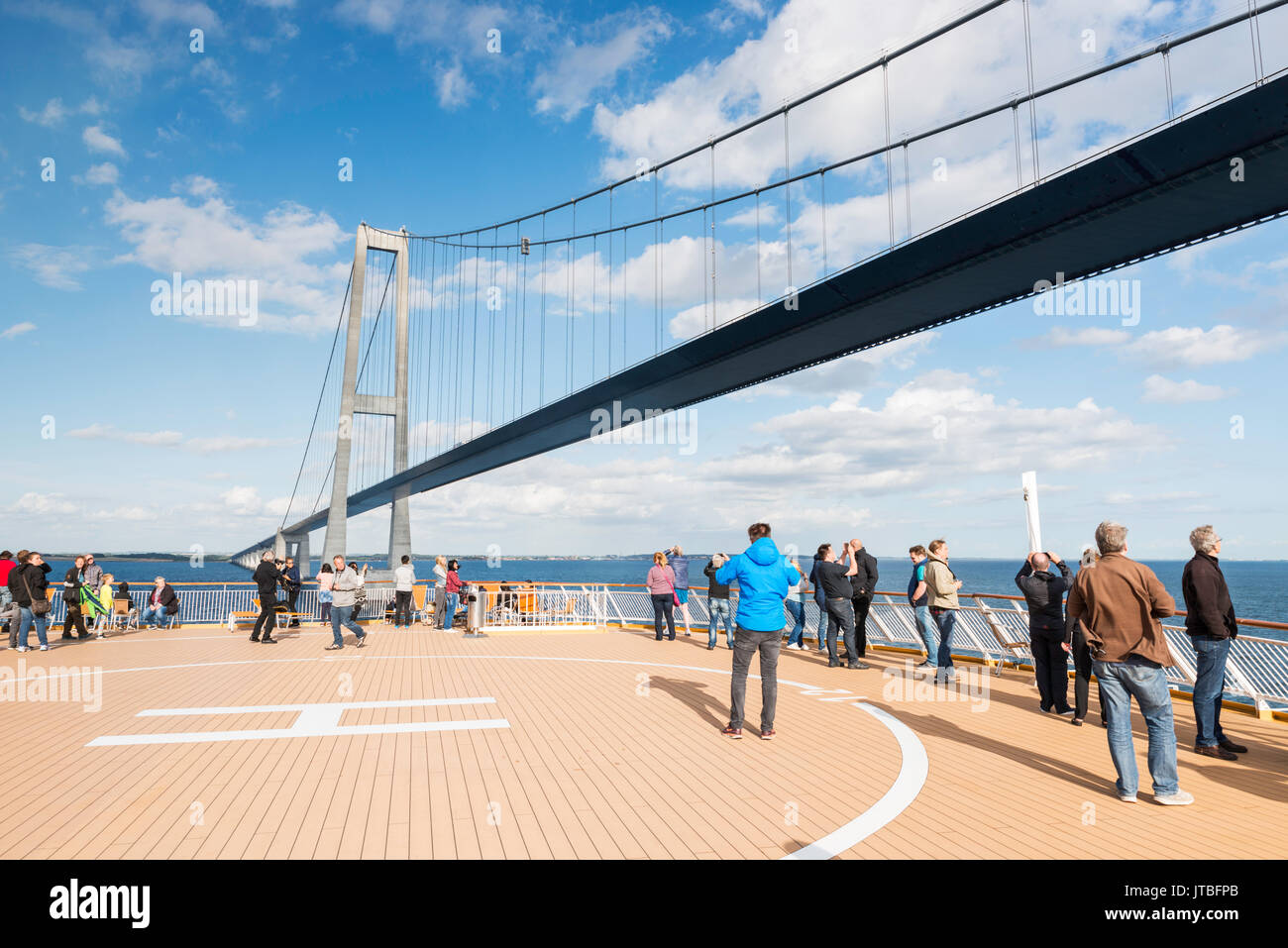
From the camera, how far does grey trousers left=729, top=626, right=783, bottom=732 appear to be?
21.1ft

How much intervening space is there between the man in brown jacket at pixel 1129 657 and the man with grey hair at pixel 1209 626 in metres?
0.93

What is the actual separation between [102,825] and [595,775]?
9.45ft

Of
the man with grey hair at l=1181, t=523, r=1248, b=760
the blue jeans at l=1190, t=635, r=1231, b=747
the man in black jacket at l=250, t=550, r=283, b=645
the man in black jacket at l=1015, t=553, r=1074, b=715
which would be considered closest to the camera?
the man with grey hair at l=1181, t=523, r=1248, b=760

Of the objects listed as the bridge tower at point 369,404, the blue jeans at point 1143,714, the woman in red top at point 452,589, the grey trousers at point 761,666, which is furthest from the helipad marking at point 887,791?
the bridge tower at point 369,404

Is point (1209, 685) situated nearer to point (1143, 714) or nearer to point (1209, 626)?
point (1209, 626)

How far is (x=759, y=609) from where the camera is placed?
21.0 ft

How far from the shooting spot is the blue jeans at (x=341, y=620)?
12.7 metres

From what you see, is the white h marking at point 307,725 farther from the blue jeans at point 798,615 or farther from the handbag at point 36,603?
the handbag at point 36,603

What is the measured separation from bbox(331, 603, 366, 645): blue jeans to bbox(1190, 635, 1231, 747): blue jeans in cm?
1135

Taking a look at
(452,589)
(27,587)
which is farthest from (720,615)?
(27,587)

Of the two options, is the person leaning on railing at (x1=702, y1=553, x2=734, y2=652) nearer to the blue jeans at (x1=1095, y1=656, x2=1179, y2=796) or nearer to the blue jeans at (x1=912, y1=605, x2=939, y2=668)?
the blue jeans at (x1=912, y1=605, x2=939, y2=668)

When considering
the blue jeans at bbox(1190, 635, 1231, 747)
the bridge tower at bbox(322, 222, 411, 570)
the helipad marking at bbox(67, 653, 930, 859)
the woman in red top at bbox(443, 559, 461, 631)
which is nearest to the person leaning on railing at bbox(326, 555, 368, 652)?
the helipad marking at bbox(67, 653, 930, 859)
